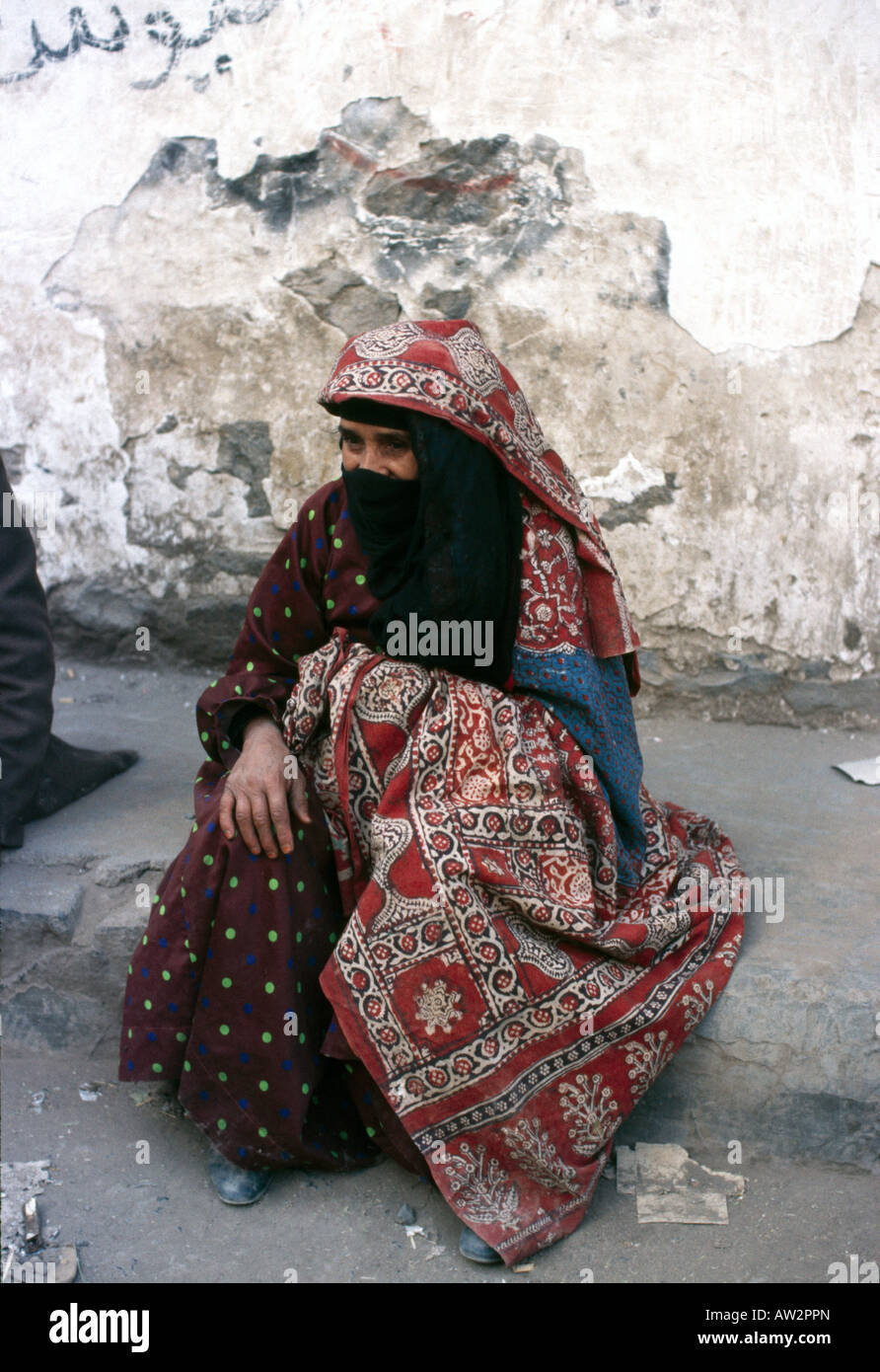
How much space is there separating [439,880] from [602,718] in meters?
0.47

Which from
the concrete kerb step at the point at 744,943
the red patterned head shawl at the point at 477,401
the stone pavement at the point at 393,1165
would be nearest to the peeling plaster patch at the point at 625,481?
the concrete kerb step at the point at 744,943

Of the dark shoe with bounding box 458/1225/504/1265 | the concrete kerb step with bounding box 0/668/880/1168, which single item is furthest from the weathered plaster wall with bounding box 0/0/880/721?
the dark shoe with bounding box 458/1225/504/1265

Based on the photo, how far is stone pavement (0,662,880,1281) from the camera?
6.09ft

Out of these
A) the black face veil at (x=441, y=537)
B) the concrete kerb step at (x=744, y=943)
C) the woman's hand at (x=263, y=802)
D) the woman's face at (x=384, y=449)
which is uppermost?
the woman's face at (x=384, y=449)

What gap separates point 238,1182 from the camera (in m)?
1.96

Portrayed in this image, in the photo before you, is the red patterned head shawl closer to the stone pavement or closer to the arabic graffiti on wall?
the stone pavement

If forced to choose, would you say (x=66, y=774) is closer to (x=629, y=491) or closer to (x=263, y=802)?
(x=263, y=802)

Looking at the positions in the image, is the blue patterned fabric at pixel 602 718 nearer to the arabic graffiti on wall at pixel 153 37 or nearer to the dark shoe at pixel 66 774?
the dark shoe at pixel 66 774

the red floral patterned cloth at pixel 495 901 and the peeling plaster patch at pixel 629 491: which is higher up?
the peeling plaster patch at pixel 629 491

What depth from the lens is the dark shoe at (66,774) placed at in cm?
272

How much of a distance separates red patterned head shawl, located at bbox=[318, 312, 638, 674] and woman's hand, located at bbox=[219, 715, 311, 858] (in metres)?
0.64

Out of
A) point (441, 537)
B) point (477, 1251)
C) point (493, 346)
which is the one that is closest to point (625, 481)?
point (493, 346)

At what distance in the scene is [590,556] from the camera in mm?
2123

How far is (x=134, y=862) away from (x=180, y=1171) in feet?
2.23
